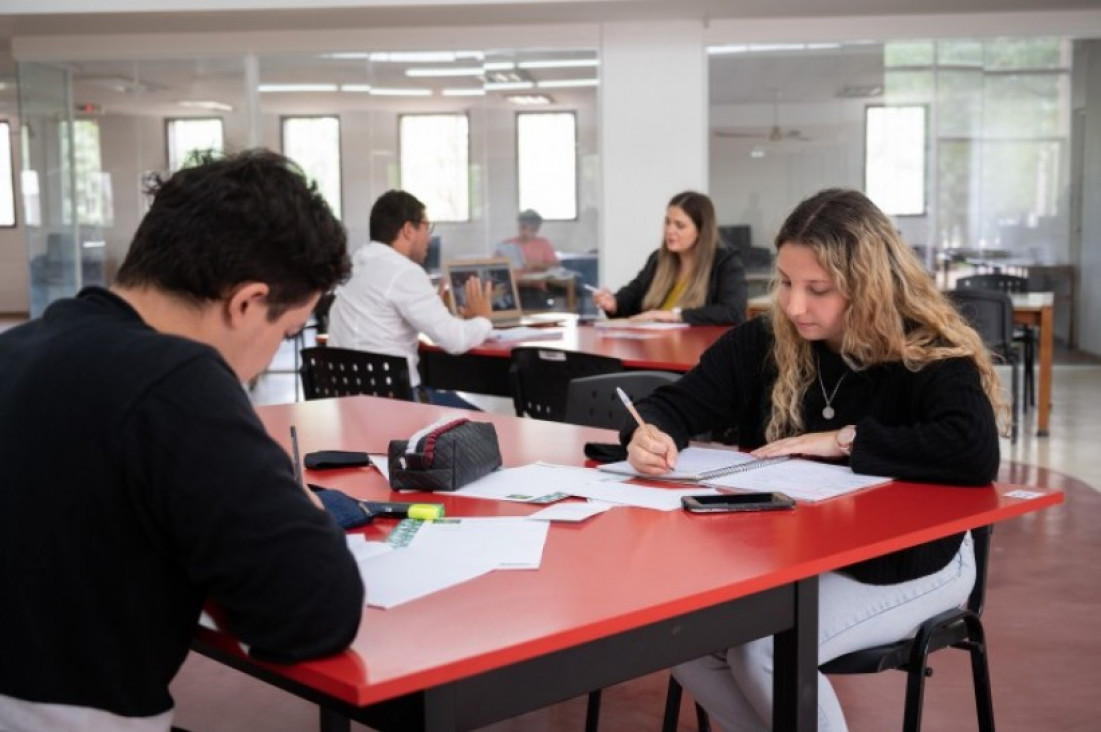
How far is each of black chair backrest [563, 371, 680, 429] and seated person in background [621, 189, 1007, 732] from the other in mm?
536

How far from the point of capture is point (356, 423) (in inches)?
120

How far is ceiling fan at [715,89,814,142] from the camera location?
10.0 metres

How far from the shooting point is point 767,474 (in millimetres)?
2273

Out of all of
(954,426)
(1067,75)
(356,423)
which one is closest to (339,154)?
(1067,75)

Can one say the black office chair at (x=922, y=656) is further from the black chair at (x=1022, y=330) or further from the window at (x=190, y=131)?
the window at (x=190, y=131)

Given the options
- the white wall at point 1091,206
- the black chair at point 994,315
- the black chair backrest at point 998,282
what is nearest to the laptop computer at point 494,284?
the black chair at point 994,315

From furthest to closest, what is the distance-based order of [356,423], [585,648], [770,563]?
1. [356,423]
2. [770,563]
3. [585,648]

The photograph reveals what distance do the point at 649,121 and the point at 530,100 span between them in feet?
3.12

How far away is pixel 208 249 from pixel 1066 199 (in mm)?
9879

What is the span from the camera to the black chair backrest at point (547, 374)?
4.39 metres

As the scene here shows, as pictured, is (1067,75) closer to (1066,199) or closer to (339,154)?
(1066,199)

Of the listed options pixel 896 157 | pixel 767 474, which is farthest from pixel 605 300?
pixel 896 157

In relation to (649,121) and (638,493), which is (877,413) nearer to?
(638,493)

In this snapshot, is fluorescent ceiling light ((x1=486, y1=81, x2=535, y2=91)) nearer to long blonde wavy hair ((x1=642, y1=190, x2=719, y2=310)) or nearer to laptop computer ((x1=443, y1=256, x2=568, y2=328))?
laptop computer ((x1=443, y1=256, x2=568, y2=328))
